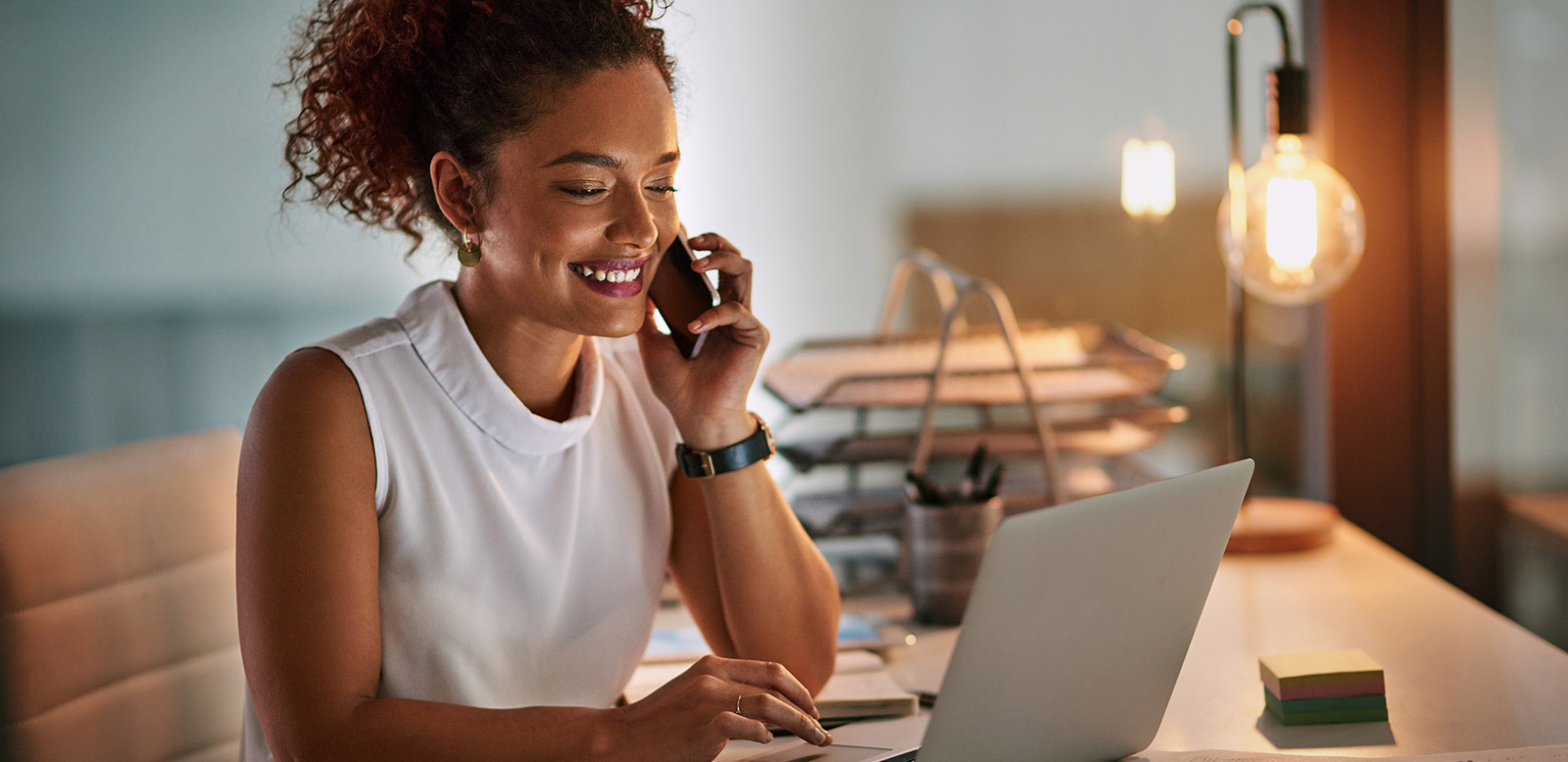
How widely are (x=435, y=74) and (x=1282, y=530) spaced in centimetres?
121

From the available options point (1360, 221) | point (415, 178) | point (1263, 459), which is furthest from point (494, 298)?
point (1263, 459)

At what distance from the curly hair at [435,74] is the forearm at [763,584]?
0.36 meters

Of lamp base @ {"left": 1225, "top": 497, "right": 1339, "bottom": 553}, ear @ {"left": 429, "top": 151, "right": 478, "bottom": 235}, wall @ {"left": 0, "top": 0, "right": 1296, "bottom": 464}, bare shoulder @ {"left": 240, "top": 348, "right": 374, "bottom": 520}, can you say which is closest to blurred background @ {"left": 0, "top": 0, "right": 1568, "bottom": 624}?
wall @ {"left": 0, "top": 0, "right": 1296, "bottom": 464}

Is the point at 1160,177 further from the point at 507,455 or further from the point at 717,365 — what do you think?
the point at 507,455

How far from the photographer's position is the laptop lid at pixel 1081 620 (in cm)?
68

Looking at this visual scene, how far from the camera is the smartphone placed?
123 centimetres

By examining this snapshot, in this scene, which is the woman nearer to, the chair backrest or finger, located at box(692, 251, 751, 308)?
finger, located at box(692, 251, 751, 308)

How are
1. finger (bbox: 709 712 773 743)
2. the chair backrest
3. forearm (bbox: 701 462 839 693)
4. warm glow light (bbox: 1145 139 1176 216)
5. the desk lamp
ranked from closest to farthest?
finger (bbox: 709 712 773 743)
the chair backrest
forearm (bbox: 701 462 839 693)
the desk lamp
warm glow light (bbox: 1145 139 1176 216)

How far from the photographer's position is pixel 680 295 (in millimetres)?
1235

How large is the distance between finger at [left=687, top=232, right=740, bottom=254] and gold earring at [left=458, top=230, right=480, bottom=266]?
221 millimetres

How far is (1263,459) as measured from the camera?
6.57 feet

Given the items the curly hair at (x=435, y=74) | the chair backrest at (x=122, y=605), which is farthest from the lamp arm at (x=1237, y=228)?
the chair backrest at (x=122, y=605)

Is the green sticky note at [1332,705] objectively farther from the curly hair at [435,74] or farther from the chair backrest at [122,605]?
the chair backrest at [122,605]

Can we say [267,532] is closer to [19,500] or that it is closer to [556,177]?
[19,500]
